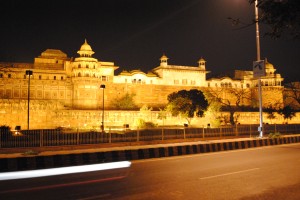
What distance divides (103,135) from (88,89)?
1340 inches

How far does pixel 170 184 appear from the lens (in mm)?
7379

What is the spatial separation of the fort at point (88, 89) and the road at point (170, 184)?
27335mm

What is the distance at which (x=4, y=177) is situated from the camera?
8.91 meters

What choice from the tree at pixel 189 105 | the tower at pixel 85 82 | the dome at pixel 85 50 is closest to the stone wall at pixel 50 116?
the tree at pixel 189 105

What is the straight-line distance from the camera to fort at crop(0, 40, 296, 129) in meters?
43.0

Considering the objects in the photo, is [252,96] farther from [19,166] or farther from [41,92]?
[19,166]

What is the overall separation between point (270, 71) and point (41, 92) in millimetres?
50927

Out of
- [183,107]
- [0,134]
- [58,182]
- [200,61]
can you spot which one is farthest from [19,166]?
[200,61]

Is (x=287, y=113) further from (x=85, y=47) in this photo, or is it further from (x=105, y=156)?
(x=105, y=156)

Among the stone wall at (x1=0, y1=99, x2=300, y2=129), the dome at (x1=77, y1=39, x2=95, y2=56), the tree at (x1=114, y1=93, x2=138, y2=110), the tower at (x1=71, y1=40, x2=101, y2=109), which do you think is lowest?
the stone wall at (x1=0, y1=99, x2=300, y2=129)

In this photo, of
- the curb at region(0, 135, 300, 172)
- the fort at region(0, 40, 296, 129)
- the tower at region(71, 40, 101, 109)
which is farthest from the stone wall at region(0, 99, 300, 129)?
the curb at region(0, 135, 300, 172)

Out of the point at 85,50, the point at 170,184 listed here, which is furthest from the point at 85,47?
the point at 170,184

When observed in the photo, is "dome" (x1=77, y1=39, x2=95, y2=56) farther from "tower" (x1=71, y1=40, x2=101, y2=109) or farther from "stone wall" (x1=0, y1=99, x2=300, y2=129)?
"stone wall" (x1=0, y1=99, x2=300, y2=129)

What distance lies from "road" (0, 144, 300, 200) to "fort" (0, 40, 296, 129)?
2733 centimetres
